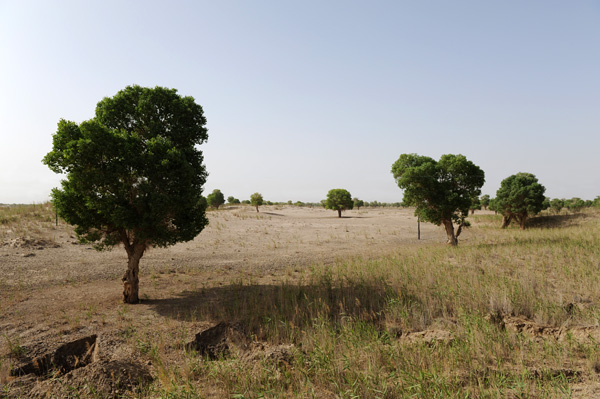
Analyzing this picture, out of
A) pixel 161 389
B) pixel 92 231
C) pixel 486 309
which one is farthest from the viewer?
pixel 92 231

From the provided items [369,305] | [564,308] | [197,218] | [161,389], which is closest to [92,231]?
[197,218]

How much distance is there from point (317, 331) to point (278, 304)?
3136 mm

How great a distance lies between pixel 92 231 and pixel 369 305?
437 inches

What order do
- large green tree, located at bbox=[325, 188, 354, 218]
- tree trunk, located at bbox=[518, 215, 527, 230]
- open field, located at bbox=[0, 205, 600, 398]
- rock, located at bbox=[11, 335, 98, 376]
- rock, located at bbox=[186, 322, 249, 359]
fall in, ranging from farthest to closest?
1. large green tree, located at bbox=[325, 188, 354, 218]
2. tree trunk, located at bbox=[518, 215, 527, 230]
3. rock, located at bbox=[186, 322, 249, 359]
4. rock, located at bbox=[11, 335, 98, 376]
5. open field, located at bbox=[0, 205, 600, 398]

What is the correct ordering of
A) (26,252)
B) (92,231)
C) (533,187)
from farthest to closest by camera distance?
(533,187) → (26,252) → (92,231)

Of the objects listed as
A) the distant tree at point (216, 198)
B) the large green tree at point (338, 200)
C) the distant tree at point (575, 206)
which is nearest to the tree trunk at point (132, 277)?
the large green tree at point (338, 200)

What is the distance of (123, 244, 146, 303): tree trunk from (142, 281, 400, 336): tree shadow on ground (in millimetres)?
510

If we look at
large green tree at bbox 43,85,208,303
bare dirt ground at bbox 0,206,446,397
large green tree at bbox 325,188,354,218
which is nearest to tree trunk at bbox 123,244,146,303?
large green tree at bbox 43,85,208,303

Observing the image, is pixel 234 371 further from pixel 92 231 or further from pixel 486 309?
pixel 92 231

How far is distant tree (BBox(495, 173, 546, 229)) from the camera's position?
114 feet

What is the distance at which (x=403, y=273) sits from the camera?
12406 millimetres

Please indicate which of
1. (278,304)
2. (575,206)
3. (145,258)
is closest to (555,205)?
(575,206)

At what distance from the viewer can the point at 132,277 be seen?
11.0 metres

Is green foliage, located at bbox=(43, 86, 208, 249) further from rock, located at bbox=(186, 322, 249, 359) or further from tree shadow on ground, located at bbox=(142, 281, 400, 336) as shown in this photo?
rock, located at bbox=(186, 322, 249, 359)
